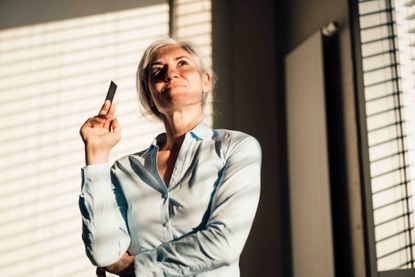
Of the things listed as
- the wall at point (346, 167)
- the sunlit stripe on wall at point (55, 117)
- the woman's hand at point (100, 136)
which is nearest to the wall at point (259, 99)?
the sunlit stripe on wall at point (55, 117)

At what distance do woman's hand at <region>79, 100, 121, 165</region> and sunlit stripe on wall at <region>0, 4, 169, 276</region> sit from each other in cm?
165

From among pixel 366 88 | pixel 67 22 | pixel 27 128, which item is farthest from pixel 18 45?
pixel 366 88

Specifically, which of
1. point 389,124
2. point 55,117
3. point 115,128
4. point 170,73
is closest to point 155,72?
point 170,73

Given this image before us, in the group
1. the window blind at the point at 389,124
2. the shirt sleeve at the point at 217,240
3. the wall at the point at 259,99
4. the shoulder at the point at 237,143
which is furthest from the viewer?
the wall at the point at 259,99

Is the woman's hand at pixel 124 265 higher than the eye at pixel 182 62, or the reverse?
the eye at pixel 182 62

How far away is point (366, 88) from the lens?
191 cm

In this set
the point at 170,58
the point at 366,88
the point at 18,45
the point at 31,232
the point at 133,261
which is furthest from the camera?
the point at 18,45

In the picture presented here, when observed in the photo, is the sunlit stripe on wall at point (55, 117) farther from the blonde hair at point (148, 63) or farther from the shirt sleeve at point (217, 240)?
the shirt sleeve at point (217, 240)

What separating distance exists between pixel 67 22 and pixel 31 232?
51.4 inches

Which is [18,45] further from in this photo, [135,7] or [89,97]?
A: [135,7]

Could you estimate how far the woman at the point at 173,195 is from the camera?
2.56ft

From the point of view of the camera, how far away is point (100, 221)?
2.67 feet

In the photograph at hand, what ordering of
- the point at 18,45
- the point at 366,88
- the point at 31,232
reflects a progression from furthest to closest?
the point at 18,45 < the point at 31,232 < the point at 366,88

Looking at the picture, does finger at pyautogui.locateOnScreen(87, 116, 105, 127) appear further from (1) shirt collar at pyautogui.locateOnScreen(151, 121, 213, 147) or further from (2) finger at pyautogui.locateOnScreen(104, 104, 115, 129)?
(1) shirt collar at pyautogui.locateOnScreen(151, 121, 213, 147)
